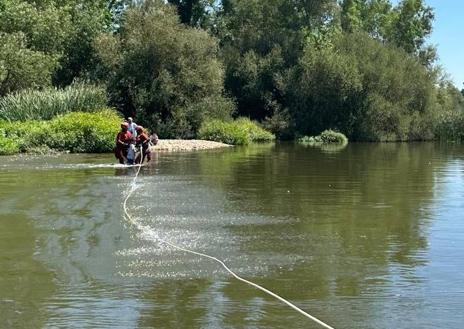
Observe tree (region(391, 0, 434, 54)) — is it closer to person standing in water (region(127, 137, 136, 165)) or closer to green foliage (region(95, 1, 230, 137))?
green foliage (region(95, 1, 230, 137))

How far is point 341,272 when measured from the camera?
8.71 m

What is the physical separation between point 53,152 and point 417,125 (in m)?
42.2

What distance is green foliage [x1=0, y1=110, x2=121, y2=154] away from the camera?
33.0 m

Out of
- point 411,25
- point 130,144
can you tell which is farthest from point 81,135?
point 411,25

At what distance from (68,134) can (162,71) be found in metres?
16.4

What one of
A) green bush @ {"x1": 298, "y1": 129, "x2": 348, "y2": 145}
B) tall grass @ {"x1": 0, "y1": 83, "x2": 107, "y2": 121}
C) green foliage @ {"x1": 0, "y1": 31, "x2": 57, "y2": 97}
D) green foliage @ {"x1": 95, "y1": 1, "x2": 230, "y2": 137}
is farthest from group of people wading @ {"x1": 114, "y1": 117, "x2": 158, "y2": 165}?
green bush @ {"x1": 298, "y1": 129, "x2": 348, "y2": 145}

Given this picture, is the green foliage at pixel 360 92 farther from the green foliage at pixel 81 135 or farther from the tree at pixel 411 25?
the green foliage at pixel 81 135

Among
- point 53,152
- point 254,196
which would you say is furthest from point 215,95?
point 254,196

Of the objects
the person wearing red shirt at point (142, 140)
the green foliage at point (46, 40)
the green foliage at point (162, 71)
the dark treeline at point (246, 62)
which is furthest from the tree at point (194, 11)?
the person wearing red shirt at point (142, 140)

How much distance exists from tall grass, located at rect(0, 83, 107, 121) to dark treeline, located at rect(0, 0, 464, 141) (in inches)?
175

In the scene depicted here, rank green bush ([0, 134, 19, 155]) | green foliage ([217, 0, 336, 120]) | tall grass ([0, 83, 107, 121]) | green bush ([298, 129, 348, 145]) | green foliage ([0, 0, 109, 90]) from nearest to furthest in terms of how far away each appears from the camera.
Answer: green bush ([0, 134, 19, 155]), tall grass ([0, 83, 107, 121]), green foliage ([0, 0, 109, 90]), green bush ([298, 129, 348, 145]), green foliage ([217, 0, 336, 120])

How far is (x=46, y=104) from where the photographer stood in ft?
124

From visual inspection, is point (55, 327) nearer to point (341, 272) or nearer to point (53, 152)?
point (341, 272)

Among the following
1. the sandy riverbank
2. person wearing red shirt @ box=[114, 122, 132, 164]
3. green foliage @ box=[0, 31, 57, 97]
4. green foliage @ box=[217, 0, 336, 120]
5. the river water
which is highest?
green foliage @ box=[217, 0, 336, 120]
